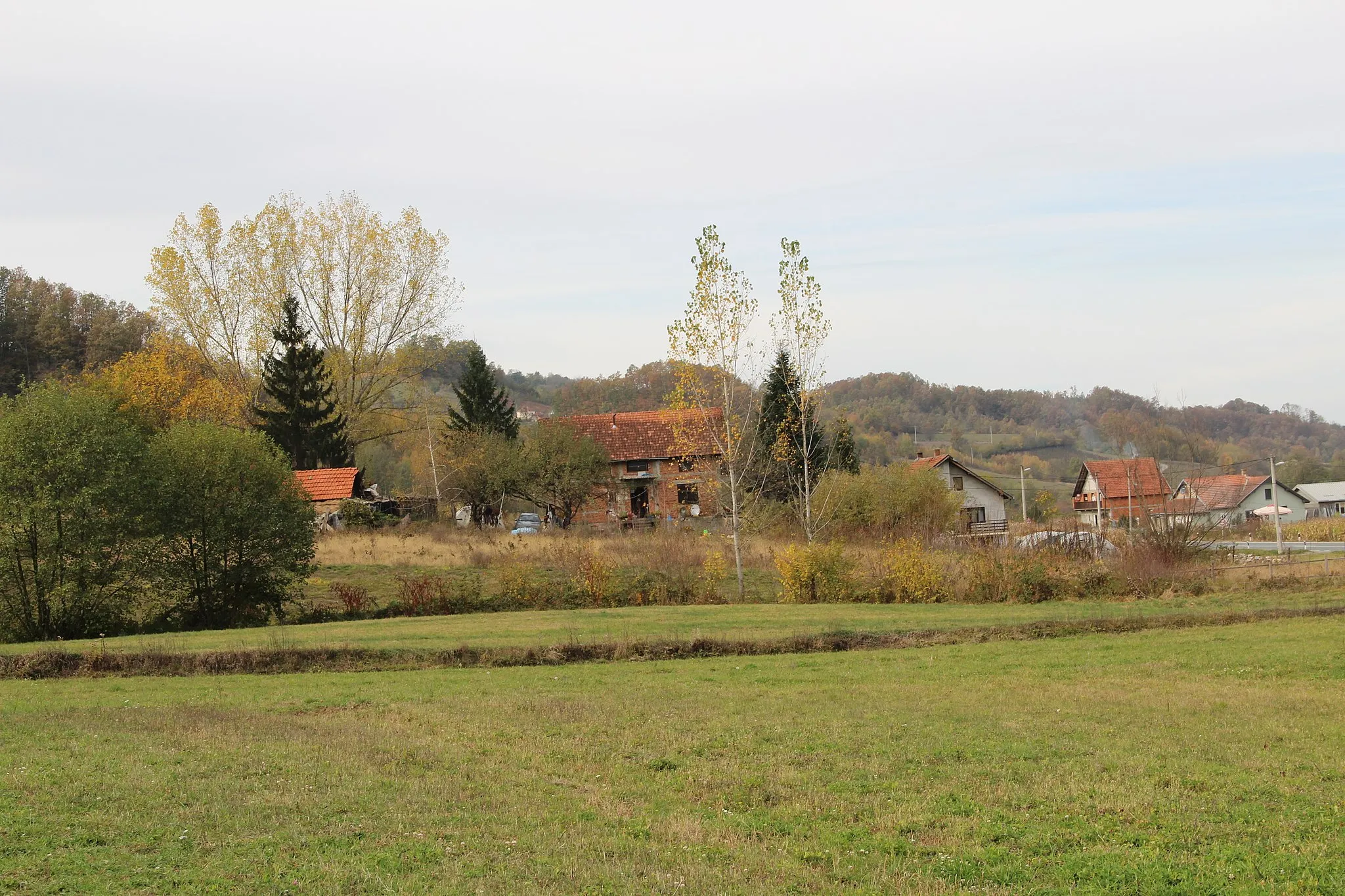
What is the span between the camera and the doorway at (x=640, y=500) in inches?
3022

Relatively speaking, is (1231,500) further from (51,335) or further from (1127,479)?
(51,335)

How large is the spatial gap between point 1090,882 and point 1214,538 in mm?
33518

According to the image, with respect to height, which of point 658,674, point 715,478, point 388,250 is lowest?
point 658,674

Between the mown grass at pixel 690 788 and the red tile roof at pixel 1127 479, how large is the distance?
2414 centimetres

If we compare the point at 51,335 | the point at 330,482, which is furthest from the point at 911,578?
the point at 51,335

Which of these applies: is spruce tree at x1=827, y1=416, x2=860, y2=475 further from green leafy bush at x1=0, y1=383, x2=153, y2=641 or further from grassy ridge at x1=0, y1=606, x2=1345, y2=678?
green leafy bush at x1=0, y1=383, x2=153, y2=641

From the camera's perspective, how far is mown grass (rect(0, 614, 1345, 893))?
7.40m

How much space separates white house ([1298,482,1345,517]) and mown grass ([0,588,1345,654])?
96183mm

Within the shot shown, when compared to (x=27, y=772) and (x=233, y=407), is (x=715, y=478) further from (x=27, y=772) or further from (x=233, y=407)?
(x=233, y=407)

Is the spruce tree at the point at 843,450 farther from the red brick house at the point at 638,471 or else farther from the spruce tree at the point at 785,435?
the red brick house at the point at 638,471

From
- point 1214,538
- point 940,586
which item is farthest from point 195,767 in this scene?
point 1214,538

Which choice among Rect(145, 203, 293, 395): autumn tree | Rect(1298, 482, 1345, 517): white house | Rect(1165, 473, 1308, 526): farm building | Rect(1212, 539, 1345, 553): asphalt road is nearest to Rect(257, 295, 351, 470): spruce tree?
Rect(145, 203, 293, 395): autumn tree

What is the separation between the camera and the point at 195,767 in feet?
34.1

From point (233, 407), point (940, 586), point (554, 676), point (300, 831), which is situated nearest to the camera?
point (300, 831)
